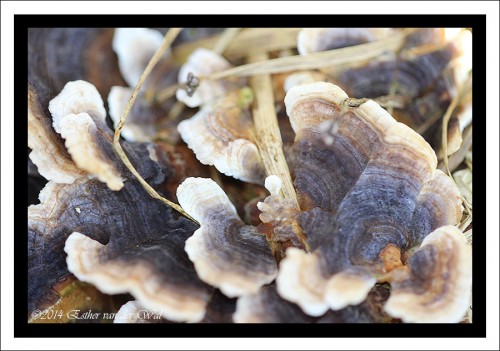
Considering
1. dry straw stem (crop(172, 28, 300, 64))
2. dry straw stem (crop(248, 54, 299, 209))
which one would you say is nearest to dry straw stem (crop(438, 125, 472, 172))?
dry straw stem (crop(248, 54, 299, 209))

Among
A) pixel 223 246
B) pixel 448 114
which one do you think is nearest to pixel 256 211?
pixel 223 246

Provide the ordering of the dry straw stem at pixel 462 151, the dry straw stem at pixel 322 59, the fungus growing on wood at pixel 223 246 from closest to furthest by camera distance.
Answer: the fungus growing on wood at pixel 223 246 → the dry straw stem at pixel 462 151 → the dry straw stem at pixel 322 59

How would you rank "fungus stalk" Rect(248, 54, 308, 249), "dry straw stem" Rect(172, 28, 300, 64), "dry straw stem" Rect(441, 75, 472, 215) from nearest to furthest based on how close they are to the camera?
"fungus stalk" Rect(248, 54, 308, 249) < "dry straw stem" Rect(441, 75, 472, 215) < "dry straw stem" Rect(172, 28, 300, 64)

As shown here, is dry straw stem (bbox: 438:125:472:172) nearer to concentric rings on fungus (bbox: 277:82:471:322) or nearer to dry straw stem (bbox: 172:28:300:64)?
concentric rings on fungus (bbox: 277:82:471:322)

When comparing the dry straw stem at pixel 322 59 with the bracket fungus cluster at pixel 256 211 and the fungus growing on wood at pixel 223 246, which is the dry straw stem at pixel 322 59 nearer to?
the bracket fungus cluster at pixel 256 211

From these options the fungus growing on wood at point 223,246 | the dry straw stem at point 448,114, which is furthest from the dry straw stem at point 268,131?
the dry straw stem at point 448,114

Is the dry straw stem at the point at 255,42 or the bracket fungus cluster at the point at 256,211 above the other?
the dry straw stem at the point at 255,42

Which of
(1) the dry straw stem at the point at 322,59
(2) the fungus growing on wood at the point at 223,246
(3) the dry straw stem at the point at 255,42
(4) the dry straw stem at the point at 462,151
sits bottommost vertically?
(2) the fungus growing on wood at the point at 223,246

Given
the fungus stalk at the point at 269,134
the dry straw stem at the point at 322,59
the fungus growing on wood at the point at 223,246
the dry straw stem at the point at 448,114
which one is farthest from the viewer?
the dry straw stem at the point at 322,59
